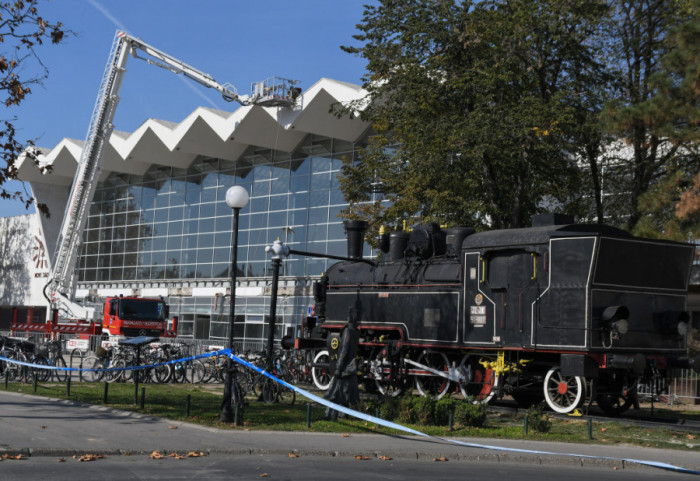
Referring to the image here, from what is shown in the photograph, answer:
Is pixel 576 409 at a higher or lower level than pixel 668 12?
lower

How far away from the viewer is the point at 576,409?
16422mm

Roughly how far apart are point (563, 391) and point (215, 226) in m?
36.1

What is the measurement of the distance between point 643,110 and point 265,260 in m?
30.4

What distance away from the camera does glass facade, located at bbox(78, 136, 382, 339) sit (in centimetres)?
4456

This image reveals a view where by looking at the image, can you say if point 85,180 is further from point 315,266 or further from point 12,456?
point 12,456

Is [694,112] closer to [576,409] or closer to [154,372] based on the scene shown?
[576,409]

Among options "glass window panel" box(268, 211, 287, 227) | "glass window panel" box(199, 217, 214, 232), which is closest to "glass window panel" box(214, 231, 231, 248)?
"glass window panel" box(199, 217, 214, 232)

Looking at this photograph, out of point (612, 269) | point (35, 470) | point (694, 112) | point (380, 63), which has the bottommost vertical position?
point (35, 470)

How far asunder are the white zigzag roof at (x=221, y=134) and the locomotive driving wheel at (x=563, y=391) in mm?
22025

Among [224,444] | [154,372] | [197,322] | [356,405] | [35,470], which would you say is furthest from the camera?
[197,322]

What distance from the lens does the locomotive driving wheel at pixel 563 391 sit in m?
16.4

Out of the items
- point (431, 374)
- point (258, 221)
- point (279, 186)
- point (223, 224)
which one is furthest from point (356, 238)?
point (223, 224)

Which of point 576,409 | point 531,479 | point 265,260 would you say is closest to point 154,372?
point 576,409

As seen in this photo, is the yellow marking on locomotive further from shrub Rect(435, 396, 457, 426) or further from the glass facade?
the glass facade
